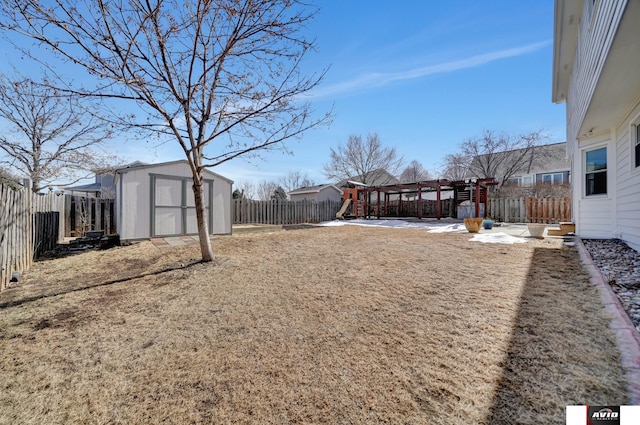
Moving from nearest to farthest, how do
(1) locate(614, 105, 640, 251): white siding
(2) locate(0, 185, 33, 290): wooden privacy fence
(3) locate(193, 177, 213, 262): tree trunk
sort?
1. (2) locate(0, 185, 33, 290): wooden privacy fence
2. (1) locate(614, 105, 640, 251): white siding
3. (3) locate(193, 177, 213, 262): tree trunk

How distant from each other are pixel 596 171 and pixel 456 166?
749 inches

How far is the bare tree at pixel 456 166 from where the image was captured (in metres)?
23.8

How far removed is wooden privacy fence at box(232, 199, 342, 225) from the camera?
51.0ft

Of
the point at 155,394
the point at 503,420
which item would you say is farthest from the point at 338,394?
the point at 155,394

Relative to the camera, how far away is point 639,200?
473 centimetres

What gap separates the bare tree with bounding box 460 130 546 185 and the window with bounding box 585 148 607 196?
54.8ft

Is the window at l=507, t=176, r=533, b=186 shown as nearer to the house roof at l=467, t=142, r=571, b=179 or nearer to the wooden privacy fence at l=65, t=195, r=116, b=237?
the house roof at l=467, t=142, r=571, b=179

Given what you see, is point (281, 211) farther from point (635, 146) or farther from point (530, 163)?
point (530, 163)

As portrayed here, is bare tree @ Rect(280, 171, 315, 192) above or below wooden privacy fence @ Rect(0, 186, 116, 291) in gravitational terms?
above

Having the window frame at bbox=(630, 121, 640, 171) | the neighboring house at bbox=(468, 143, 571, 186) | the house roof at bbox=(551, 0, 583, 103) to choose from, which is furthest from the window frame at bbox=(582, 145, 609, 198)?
the neighboring house at bbox=(468, 143, 571, 186)

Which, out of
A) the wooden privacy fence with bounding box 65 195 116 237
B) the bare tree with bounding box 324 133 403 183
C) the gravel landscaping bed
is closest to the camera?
the gravel landscaping bed

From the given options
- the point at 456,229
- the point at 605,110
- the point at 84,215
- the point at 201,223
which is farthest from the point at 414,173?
the point at 201,223

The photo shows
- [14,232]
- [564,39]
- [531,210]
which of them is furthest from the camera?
[531,210]

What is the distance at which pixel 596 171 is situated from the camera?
7.05 m
